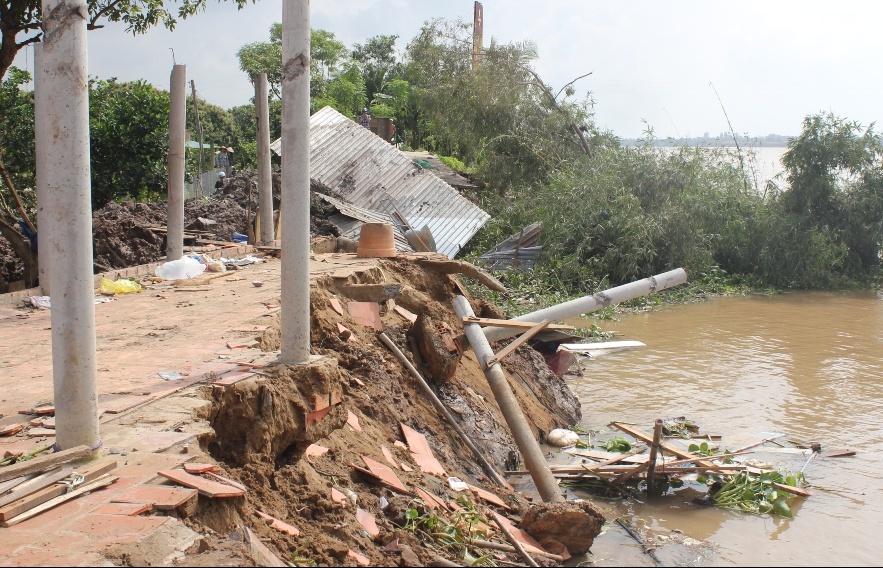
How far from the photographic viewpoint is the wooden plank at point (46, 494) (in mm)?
3102

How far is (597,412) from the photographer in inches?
367

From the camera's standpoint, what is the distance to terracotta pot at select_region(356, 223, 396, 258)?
30.9 ft

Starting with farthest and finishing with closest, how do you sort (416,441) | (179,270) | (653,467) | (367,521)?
(179,270)
(653,467)
(416,441)
(367,521)

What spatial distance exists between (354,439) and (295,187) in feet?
5.55

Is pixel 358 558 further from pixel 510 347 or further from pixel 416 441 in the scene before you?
pixel 510 347

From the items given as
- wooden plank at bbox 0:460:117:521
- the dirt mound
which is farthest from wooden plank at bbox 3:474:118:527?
the dirt mound

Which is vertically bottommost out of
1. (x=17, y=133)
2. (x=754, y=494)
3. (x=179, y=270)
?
(x=754, y=494)

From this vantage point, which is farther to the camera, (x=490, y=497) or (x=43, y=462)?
(x=490, y=497)

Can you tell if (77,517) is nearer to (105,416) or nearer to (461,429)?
(105,416)

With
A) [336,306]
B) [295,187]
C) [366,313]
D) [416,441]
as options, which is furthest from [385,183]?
[295,187]

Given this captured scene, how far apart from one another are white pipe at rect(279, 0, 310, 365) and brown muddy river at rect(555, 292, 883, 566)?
249cm

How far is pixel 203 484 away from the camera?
3.37 meters

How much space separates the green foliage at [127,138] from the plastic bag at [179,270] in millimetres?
7035

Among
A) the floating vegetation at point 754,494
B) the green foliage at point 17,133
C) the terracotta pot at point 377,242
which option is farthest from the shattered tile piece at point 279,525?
the green foliage at point 17,133
